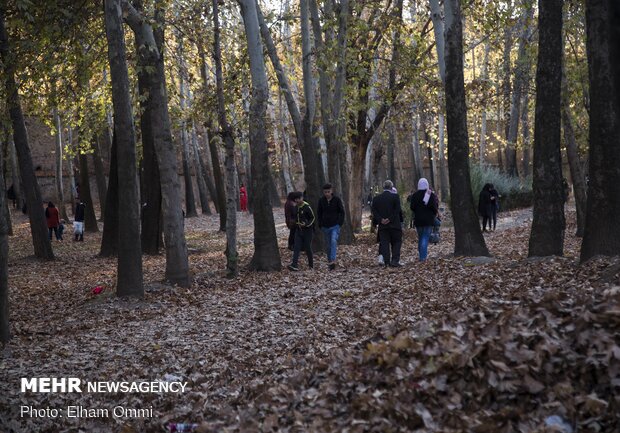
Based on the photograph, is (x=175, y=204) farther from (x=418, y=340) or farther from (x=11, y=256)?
(x=11, y=256)

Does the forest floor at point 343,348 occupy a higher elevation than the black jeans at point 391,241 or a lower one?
lower

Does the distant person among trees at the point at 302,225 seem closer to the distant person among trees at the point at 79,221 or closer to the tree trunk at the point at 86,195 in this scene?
the distant person among trees at the point at 79,221

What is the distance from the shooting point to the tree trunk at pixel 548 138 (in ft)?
44.1

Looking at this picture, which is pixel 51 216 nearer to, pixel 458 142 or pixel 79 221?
pixel 79 221

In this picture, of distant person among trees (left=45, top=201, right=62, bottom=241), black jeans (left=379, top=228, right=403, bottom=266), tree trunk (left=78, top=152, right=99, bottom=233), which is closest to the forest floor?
black jeans (left=379, top=228, right=403, bottom=266)

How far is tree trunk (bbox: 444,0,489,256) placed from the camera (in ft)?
50.7

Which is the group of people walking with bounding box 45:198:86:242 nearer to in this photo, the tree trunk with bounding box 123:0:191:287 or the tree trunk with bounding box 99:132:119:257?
the tree trunk with bounding box 99:132:119:257

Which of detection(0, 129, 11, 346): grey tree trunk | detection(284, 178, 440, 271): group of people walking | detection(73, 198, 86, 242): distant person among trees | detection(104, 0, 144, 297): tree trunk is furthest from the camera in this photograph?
detection(73, 198, 86, 242): distant person among trees

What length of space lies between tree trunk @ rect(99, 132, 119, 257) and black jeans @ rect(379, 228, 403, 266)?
27.7 feet

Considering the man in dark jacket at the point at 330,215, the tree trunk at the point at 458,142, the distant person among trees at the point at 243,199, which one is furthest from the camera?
the distant person among trees at the point at 243,199

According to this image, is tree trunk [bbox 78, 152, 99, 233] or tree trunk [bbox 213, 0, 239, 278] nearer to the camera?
tree trunk [bbox 213, 0, 239, 278]

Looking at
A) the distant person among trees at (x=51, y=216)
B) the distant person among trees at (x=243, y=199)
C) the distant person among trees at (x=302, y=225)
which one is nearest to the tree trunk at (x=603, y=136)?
the distant person among trees at (x=302, y=225)

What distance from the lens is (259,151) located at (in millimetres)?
17281

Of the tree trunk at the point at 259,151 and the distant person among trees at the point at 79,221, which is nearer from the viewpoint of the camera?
the tree trunk at the point at 259,151
